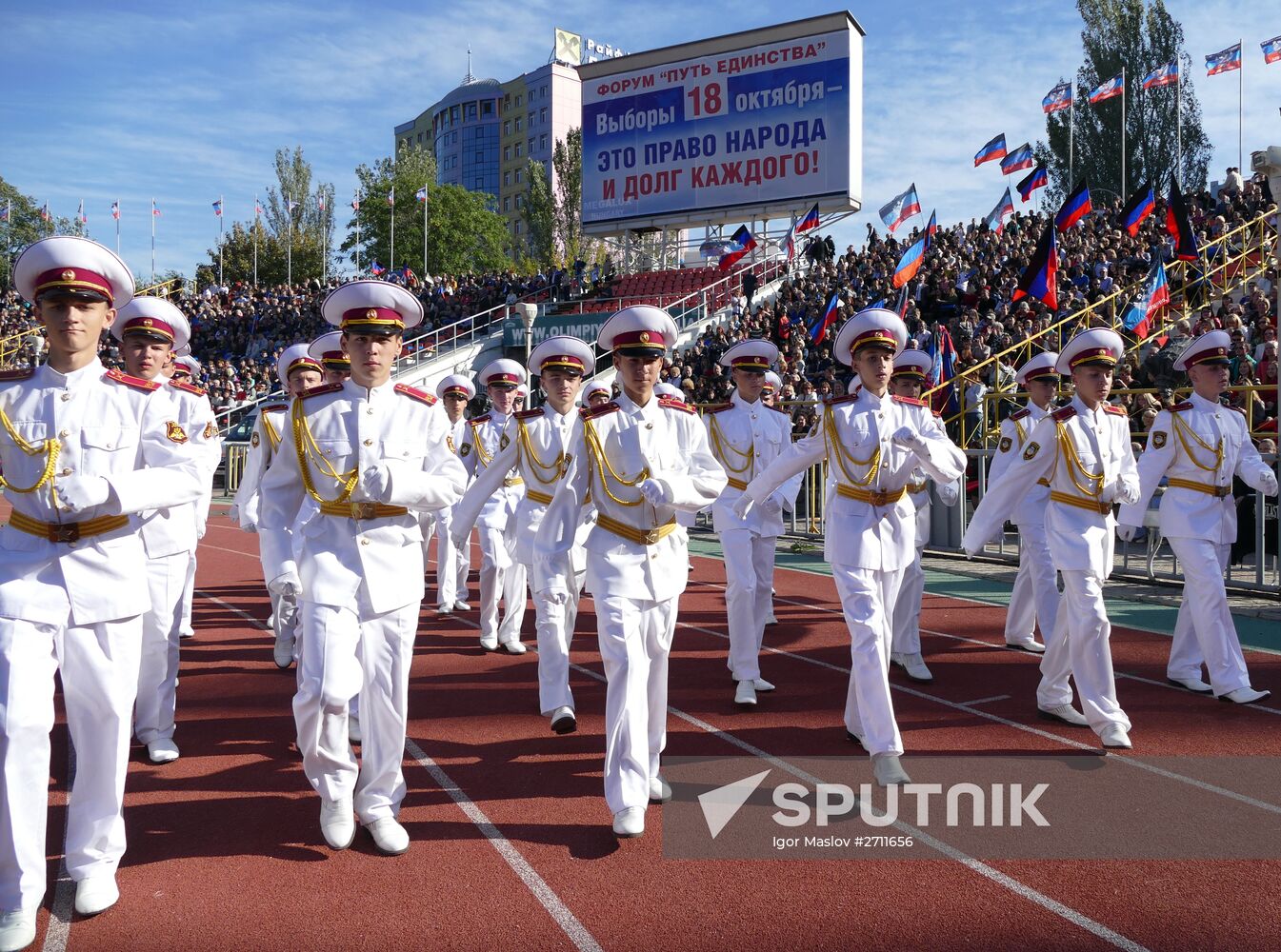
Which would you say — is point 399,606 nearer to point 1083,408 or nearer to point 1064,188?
point 1083,408

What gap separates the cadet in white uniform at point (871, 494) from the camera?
5.30 metres

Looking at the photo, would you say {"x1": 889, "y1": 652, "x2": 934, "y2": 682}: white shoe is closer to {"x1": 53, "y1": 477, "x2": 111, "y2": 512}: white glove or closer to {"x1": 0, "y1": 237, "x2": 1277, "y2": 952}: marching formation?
{"x1": 0, "y1": 237, "x2": 1277, "y2": 952}: marching formation

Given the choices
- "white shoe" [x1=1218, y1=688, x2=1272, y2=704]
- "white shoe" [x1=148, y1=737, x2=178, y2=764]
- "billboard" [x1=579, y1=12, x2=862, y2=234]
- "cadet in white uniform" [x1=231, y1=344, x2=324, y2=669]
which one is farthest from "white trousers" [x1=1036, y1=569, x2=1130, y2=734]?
"billboard" [x1=579, y1=12, x2=862, y2=234]

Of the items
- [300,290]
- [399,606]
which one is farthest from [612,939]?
[300,290]

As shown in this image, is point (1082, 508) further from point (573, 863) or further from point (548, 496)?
point (548, 496)

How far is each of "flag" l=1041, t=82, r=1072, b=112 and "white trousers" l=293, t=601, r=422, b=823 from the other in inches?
1445

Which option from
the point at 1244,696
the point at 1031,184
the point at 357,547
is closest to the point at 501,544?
the point at 357,547

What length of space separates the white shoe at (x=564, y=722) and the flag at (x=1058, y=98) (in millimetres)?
35208

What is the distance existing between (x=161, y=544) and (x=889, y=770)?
4236mm

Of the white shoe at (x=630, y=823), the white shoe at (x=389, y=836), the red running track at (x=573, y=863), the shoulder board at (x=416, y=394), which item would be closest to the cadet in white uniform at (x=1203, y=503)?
the red running track at (x=573, y=863)

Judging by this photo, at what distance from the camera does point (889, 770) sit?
5.18 meters

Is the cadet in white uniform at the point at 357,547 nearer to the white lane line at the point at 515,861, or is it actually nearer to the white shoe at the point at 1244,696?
the white lane line at the point at 515,861

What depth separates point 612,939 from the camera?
3717 mm

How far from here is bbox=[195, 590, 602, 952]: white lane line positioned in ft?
→ 12.4
